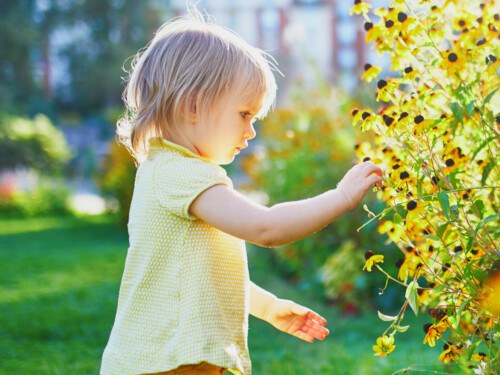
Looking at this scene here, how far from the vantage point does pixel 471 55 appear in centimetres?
162

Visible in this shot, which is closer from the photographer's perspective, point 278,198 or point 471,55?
point 471,55

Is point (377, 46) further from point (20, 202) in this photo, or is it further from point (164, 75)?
point (20, 202)

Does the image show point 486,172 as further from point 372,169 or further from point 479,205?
point 372,169

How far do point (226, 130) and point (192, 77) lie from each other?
6.2 inches

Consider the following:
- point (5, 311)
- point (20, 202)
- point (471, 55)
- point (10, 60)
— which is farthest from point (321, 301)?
point (10, 60)

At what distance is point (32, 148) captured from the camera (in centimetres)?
1507

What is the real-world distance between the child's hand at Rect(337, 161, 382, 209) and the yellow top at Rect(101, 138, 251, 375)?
0.28 meters

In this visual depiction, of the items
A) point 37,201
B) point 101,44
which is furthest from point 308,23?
point 37,201

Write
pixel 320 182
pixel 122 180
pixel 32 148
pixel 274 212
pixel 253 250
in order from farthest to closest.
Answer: pixel 32 148, pixel 122 180, pixel 253 250, pixel 320 182, pixel 274 212

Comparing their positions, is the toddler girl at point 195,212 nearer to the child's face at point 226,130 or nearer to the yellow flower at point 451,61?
the child's face at point 226,130

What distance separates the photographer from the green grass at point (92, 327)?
327 cm

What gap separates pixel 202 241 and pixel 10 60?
26728 mm

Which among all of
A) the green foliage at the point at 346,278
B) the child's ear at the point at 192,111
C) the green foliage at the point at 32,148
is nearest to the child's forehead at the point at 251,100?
the child's ear at the point at 192,111

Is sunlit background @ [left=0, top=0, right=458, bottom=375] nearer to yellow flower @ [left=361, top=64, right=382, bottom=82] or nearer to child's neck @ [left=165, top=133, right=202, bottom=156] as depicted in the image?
yellow flower @ [left=361, top=64, right=382, bottom=82]
